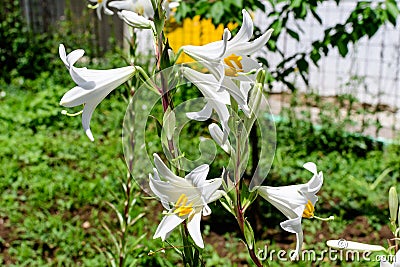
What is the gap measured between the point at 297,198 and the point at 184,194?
0.62 ft

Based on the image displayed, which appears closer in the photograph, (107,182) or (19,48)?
(107,182)

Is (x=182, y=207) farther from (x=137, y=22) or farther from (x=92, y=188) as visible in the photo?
(x=92, y=188)

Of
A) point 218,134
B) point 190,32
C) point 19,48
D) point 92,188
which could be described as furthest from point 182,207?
point 19,48

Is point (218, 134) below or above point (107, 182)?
above

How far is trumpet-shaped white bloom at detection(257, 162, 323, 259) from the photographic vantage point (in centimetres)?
92

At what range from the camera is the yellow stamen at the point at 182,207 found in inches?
35.5

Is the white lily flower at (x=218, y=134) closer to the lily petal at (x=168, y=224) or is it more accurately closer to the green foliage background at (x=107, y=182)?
the lily petal at (x=168, y=224)

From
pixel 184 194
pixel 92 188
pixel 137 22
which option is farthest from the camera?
pixel 92 188

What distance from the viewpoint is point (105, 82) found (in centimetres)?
99

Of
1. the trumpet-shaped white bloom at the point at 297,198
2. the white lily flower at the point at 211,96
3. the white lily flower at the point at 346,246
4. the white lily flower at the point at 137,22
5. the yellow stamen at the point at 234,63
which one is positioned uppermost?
the white lily flower at the point at 137,22

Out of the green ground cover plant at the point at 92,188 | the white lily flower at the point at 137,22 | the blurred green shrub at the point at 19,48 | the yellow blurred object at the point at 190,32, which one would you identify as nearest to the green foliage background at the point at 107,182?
the green ground cover plant at the point at 92,188

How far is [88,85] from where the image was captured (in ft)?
3.17

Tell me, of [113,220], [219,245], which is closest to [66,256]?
[113,220]

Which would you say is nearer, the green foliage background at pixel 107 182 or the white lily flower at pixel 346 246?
the white lily flower at pixel 346 246
